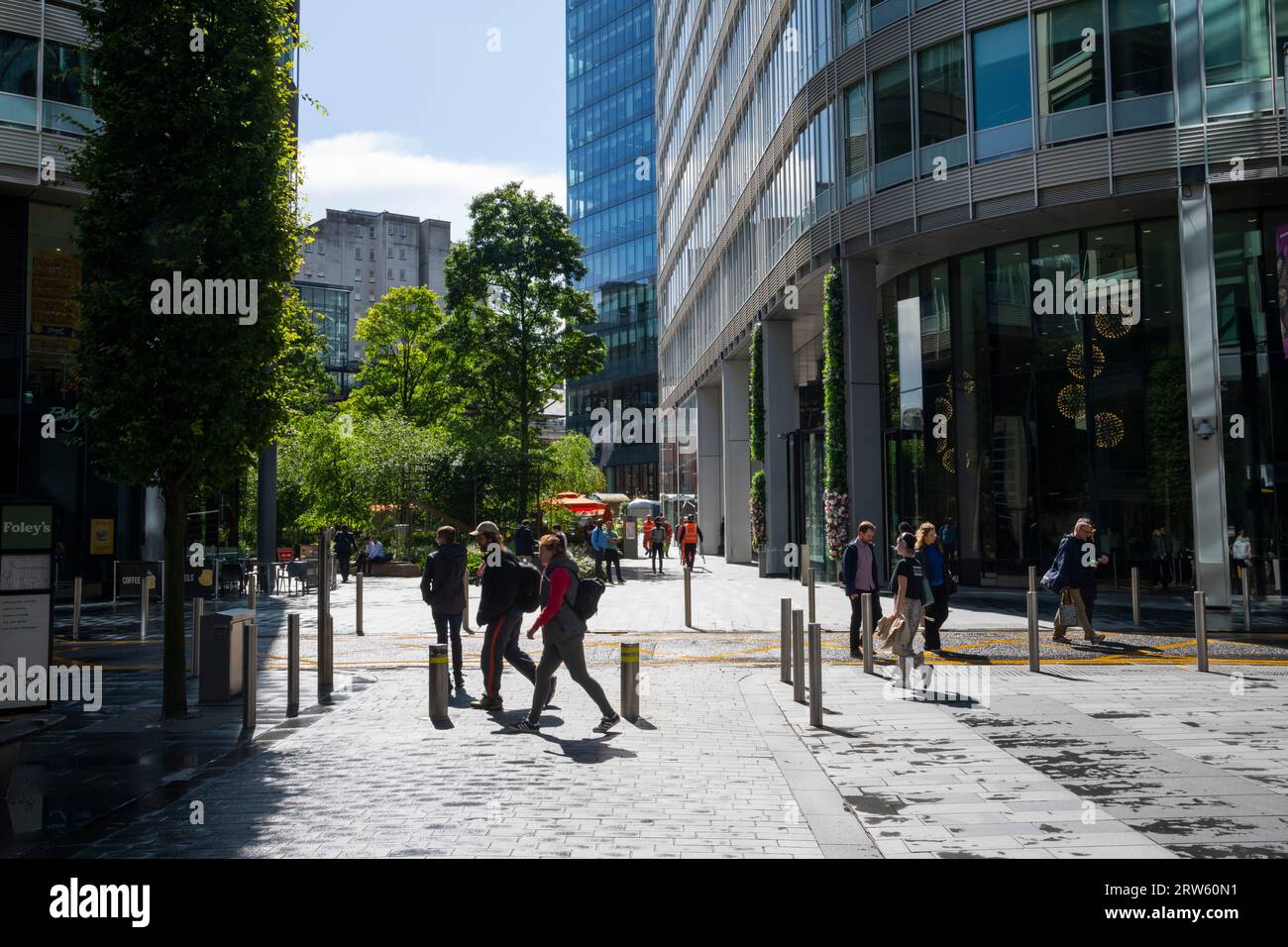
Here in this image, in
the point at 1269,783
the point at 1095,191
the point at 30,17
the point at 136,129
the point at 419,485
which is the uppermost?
the point at 30,17

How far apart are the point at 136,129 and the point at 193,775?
637 cm

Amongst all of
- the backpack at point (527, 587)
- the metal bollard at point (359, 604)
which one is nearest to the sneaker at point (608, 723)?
the backpack at point (527, 587)

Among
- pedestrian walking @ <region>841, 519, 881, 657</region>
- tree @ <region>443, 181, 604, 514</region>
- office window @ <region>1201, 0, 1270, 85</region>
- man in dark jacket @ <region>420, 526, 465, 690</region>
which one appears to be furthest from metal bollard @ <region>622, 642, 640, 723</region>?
tree @ <region>443, 181, 604, 514</region>

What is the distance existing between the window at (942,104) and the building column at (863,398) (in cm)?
358

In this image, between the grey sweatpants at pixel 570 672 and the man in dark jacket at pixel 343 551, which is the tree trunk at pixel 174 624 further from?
the man in dark jacket at pixel 343 551

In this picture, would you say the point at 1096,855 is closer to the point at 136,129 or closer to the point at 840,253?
the point at 136,129

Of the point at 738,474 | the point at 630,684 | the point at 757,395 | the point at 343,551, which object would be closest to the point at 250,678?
the point at 630,684

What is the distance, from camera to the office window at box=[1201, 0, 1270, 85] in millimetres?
20672

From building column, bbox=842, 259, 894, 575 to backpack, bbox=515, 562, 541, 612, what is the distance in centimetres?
1719

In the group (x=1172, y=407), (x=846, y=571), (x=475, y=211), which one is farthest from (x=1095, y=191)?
(x=475, y=211)

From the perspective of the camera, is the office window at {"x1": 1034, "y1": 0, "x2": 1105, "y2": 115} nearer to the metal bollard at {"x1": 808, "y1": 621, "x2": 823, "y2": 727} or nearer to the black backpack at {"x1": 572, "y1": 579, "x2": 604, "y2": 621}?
the metal bollard at {"x1": 808, "y1": 621, "x2": 823, "y2": 727}

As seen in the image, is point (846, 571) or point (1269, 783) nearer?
point (1269, 783)

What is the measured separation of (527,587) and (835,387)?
60.6ft

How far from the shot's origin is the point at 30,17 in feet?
80.7
